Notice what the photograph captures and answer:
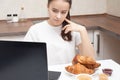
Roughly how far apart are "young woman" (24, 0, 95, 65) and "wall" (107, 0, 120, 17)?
1292mm

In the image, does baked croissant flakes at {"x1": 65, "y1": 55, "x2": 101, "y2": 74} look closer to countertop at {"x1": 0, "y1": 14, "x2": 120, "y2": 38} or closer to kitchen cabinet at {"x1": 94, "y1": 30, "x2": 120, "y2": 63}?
countertop at {"x1": 0, "y1": 14, "x2": 120, "y2": 38}

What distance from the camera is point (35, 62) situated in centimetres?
88

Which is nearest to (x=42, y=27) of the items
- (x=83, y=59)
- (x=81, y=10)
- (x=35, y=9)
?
(x=83, y=59)

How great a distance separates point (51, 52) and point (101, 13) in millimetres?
1628

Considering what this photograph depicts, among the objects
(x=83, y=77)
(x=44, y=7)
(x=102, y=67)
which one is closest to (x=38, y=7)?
(x=44, y=7)

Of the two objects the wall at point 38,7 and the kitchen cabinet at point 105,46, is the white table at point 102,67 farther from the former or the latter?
the wall at point 38,7

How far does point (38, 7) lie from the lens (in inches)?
110

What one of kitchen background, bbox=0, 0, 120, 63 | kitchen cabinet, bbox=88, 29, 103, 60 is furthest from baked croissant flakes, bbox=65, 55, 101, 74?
kitchen cabinet, bbox=88, 29, 103, 60

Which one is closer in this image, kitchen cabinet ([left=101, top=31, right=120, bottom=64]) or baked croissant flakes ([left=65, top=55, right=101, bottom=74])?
baked croissant flakes ([left=65, top=55, right=101, bottom=74])

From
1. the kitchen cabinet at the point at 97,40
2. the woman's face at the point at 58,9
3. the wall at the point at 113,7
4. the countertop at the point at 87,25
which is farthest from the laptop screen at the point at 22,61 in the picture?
the wall at the point at 113,7

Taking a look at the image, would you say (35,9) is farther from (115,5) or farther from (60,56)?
(60,56)

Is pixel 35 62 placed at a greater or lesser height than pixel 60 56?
greater

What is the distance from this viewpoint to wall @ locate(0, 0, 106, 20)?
271 centimetres

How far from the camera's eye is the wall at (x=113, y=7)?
2806mm
